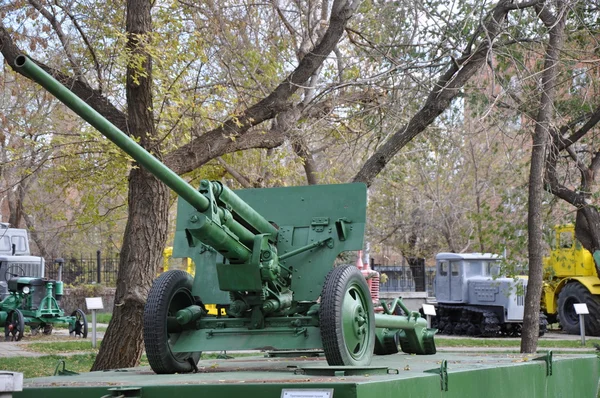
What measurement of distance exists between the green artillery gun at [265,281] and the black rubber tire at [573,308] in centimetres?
1599

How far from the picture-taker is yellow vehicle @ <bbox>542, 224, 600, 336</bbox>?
21.9 meters

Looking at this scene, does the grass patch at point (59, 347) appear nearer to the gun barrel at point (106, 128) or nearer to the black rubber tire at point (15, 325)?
the black rubber tire at point (15, 325)

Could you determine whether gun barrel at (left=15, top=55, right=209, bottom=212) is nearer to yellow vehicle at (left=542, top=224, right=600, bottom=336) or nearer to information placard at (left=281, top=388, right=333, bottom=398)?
information placard at (left=281, top=388, right=333, bottom=398)

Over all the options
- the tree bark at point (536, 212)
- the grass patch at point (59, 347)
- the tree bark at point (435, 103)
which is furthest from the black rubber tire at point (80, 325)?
the tree bark at point (536, 212)

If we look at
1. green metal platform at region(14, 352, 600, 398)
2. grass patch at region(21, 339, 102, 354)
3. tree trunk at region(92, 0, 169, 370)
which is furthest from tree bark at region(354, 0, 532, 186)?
grass patch at region(21, 339, 102, 354)

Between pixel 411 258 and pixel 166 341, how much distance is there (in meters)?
28.7

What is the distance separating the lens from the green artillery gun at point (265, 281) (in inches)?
235

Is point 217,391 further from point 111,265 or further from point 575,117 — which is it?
point 111,265

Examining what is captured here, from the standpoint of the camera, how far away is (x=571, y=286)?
22688 mm

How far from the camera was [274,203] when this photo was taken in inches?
281

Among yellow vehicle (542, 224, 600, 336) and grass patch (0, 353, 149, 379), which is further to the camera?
yellow vehicle (542, 224, 600, 336)

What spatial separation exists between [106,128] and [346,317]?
2.07 m

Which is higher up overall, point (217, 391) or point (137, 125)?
point (137, 125)

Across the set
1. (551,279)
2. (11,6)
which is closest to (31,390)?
(11,6)
